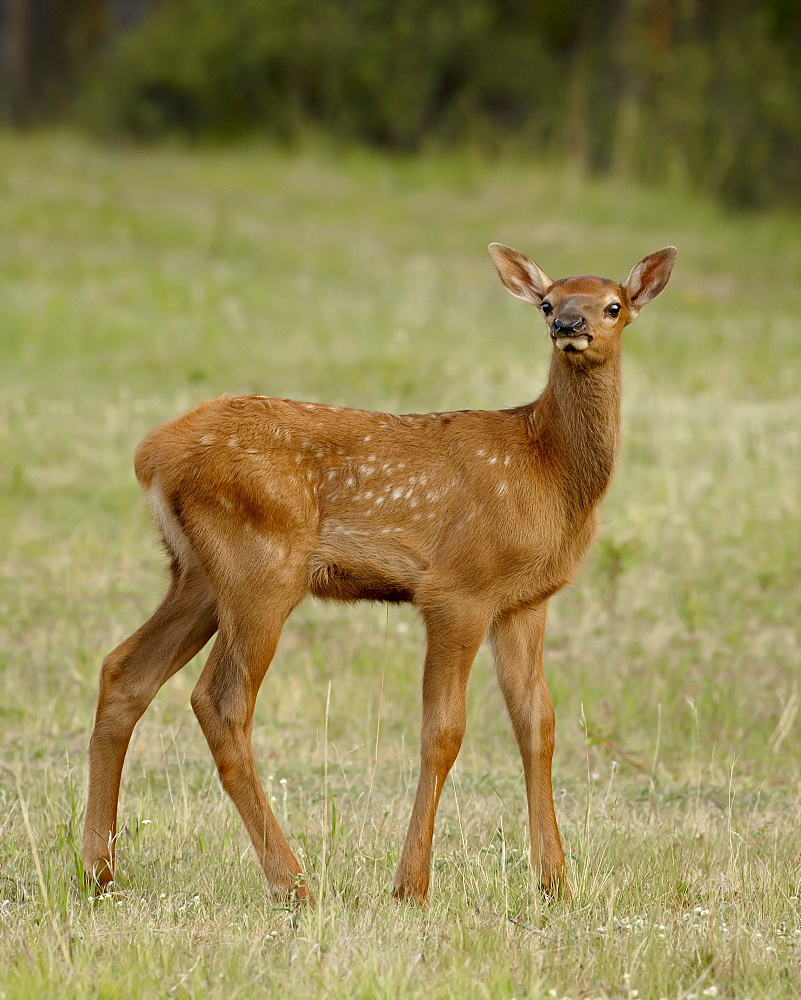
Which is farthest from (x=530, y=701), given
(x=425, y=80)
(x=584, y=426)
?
(x=425, y=80)

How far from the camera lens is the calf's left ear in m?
5.87

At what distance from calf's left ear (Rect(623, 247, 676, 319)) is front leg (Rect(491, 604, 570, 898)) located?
4.21ft

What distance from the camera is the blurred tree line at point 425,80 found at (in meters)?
25.1

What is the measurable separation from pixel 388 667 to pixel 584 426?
8.88ft

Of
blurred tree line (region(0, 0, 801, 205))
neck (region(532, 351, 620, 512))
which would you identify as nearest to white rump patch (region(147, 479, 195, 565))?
neck (region(532, 351, 620, 512))

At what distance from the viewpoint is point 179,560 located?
18.4 ft

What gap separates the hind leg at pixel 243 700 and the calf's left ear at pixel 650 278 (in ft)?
5.89

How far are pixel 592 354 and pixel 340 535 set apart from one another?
117 centimetres

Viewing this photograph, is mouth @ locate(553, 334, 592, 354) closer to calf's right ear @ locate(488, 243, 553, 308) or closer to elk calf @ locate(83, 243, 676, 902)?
elk calf @ locate(83, 243, 676, 902)

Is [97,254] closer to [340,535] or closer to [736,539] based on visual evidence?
[736,539]

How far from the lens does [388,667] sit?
316 inches

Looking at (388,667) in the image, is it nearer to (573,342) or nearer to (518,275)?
(518,275)

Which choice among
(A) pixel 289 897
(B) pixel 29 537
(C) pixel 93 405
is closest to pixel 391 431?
(A) pixel 289 897

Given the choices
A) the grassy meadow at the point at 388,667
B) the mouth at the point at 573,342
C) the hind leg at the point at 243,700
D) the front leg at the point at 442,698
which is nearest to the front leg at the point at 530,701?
the grassy meadow at the point at 388,667
